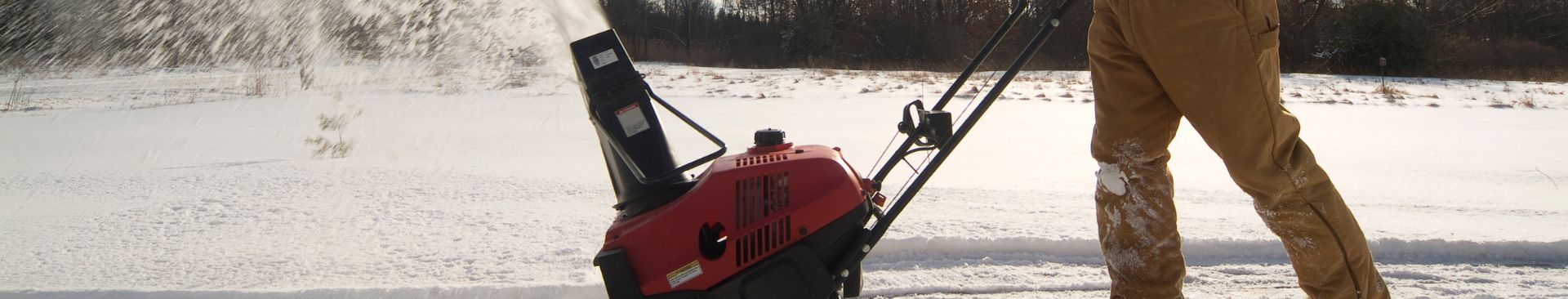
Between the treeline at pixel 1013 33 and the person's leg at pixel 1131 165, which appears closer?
the person's leg at pixel 1131 165

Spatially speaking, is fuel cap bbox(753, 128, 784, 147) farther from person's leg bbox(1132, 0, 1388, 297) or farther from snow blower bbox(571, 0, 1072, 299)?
person's leg bbox(1132, 0, 1388, 297)

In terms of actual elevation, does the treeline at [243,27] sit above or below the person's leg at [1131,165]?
above

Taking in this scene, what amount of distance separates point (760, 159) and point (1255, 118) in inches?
36.9

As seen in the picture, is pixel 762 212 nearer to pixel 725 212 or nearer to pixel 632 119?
pixel 725 212

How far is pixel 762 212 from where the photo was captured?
6.06 feet

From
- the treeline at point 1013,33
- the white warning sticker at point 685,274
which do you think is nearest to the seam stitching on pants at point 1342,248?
the white warning sticker at point 685,274

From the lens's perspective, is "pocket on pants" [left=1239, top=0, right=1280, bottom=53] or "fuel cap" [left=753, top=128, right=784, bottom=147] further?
"fuel cap" [left=753, top=128, right=784, bottom=147]

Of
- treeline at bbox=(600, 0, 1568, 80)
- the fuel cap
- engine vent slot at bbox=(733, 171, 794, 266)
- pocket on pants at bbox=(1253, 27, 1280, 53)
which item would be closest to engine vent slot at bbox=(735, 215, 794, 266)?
engine vent slot at bbox=(733, 171, 794, 266)

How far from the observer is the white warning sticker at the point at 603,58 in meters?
1.98

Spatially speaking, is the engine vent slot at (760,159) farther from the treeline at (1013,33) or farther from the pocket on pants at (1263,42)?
the treeline at (1013,33)

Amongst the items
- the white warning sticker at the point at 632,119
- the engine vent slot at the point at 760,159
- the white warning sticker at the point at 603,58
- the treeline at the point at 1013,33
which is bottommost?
the treeline at the point at 1013,33

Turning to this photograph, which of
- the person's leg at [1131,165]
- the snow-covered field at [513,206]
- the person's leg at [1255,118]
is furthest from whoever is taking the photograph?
the snow-covered field at [513,206]

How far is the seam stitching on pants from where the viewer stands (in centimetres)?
186

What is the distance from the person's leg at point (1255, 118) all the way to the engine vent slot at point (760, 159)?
735 millimetres
